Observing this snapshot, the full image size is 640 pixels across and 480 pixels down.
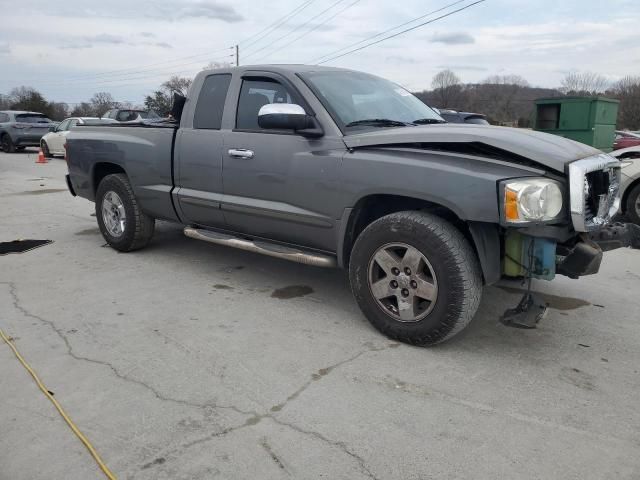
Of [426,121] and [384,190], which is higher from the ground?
[426,121]

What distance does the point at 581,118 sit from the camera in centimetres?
1223

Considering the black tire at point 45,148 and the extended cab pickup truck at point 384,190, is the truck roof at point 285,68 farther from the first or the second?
the black tire at point 45,148

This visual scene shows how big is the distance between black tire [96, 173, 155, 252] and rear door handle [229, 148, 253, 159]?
5.55 ft

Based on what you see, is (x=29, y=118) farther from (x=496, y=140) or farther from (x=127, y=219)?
(x=496, y=140)

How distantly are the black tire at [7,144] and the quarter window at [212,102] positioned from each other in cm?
2100

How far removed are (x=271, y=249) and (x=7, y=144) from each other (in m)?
22.6

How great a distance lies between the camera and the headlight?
3.03m

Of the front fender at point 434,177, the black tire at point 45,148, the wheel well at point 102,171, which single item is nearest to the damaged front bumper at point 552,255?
the front fender at point 434,177

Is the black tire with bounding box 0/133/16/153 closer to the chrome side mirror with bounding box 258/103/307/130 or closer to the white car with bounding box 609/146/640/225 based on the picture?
the chrome side mirror with bounding box 258/103/307/130

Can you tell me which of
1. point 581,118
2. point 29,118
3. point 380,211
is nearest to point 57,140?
point 29,118

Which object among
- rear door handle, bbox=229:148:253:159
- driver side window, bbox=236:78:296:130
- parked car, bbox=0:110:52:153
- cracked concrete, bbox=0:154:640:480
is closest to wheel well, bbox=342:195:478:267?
cracked concrete, bbox=0:154:640:480

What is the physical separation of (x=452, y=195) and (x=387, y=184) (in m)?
0.46

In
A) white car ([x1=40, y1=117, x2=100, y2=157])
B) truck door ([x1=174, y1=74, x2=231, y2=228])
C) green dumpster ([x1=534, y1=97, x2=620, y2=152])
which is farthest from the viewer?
white car ([x1=40, y1=117, x2=100, y2=157])

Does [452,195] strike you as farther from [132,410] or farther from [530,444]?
[132,410]
